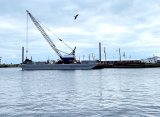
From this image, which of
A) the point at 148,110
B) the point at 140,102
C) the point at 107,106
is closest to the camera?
the point at 148,110

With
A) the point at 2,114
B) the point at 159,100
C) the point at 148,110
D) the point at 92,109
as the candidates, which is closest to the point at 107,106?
the point at 92,109

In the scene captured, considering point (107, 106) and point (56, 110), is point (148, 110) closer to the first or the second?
point (107, 106)

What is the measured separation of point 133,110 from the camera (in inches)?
1299

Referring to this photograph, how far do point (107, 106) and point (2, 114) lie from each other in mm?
10308

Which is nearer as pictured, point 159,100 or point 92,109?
point 92,109

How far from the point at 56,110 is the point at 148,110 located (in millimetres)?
8436

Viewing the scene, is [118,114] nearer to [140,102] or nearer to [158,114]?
[158,114]

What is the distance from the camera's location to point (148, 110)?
32812mm

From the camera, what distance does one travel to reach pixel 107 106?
3584 cm

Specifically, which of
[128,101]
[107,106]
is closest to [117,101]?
[128,101]

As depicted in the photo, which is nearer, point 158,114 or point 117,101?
point 158,114

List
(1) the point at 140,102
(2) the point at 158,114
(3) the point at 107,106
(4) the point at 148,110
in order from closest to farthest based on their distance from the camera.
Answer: (2) the point at 158,114 < (4) the point at 148,110 < (3) the point at 107,106 < (1) the point at 140,102

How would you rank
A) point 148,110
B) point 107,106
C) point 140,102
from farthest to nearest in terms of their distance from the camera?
point 140,102 < point 107,106 < point 148,110

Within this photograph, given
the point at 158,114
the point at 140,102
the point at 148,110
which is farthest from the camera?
the point at 140,102
